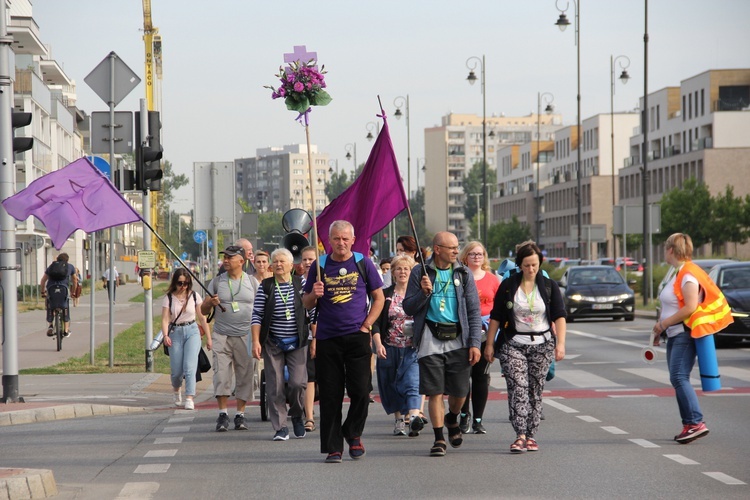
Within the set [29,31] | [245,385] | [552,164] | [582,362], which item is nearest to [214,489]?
[245,385]

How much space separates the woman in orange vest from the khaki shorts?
4.06 metres

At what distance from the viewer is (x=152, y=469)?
10.1m

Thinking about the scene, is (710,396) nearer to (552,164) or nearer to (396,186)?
(396,186)

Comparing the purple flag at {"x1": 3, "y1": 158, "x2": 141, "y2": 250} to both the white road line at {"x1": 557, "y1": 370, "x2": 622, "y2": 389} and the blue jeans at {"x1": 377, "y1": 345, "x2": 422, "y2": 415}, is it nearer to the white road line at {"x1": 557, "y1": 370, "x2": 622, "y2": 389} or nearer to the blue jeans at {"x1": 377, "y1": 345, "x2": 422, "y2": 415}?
the blue jeans at {"x1": 377, "y1": 345, "x2": 422, "y2": 415}

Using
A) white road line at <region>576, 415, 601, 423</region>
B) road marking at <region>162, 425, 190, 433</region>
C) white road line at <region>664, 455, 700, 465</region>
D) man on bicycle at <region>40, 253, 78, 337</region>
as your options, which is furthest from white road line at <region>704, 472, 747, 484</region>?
man on bicycle at <region>40, 253, 78, 337</region>

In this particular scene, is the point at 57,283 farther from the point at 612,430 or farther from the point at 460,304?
the point at 460,304

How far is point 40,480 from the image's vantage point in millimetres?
8617

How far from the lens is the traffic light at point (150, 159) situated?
58.8 ft

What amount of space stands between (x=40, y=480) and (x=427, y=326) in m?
3.46

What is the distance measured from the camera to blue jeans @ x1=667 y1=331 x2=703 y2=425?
A: 440 inches

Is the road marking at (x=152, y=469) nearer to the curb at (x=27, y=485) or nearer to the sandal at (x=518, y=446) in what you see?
the curb at (x=27, y=485)

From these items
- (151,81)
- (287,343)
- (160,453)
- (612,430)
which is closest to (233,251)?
(287,343)

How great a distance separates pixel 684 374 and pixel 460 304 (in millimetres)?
2085

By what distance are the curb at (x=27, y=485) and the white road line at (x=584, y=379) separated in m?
9.64
